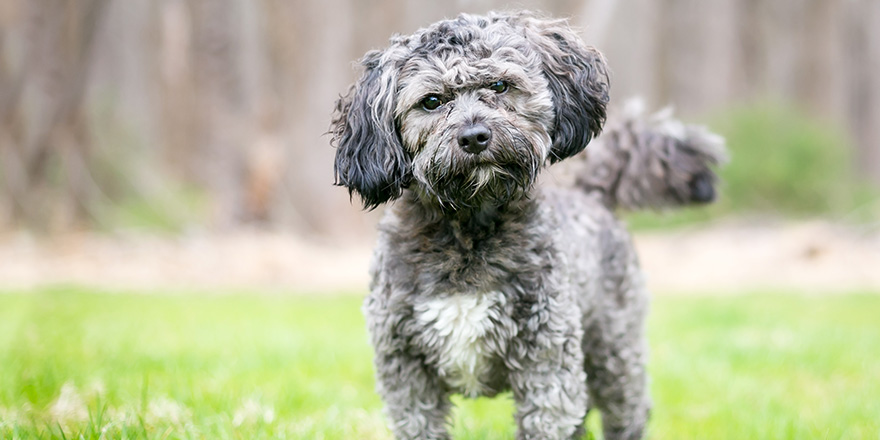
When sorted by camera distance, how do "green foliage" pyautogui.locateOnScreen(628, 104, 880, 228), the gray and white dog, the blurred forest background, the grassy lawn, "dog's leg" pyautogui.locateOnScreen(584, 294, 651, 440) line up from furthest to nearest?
"green foliage" pyautogui.locateOnScreen(628, 104, 880, 228)
the blurred forest background
"dog's leg" pyautogui.locateOnScreen(584, 294, 651, 440)
the grassy lawn
the gray and white dog

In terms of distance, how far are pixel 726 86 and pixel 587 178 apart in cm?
1849

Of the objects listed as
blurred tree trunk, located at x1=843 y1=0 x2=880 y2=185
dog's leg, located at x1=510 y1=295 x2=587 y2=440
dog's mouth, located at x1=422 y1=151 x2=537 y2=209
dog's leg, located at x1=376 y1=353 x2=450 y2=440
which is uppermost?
blurred tree trunk, located at x1=843 y1=0 x2=880 y2=185

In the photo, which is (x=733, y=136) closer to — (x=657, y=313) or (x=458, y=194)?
(x=657, y=313)

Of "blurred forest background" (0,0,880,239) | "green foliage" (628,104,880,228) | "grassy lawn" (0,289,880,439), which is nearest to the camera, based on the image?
"grassy lawn" (0,289,880,439)

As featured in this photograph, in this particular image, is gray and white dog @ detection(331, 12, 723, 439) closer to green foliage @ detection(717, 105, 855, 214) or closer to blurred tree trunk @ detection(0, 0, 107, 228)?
green foliage @ detection(717, 105, 855, 214)

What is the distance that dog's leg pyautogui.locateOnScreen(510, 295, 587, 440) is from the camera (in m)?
3.52

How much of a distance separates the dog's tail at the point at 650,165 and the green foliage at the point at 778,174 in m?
9.45

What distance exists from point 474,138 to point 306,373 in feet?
9.88

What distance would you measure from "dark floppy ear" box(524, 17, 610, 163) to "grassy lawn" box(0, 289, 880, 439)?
1.64 metres

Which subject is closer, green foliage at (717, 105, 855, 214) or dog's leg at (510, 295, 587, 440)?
dog's leg at (510, 295, 587, 440)

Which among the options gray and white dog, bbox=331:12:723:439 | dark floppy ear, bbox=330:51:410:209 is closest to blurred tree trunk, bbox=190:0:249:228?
gray and white dog, bbox=331:12:723:439

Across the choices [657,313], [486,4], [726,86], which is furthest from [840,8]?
[657,313]

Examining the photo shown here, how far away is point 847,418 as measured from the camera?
4.67 metres

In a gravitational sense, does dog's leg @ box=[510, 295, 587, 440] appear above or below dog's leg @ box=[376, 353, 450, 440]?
above
